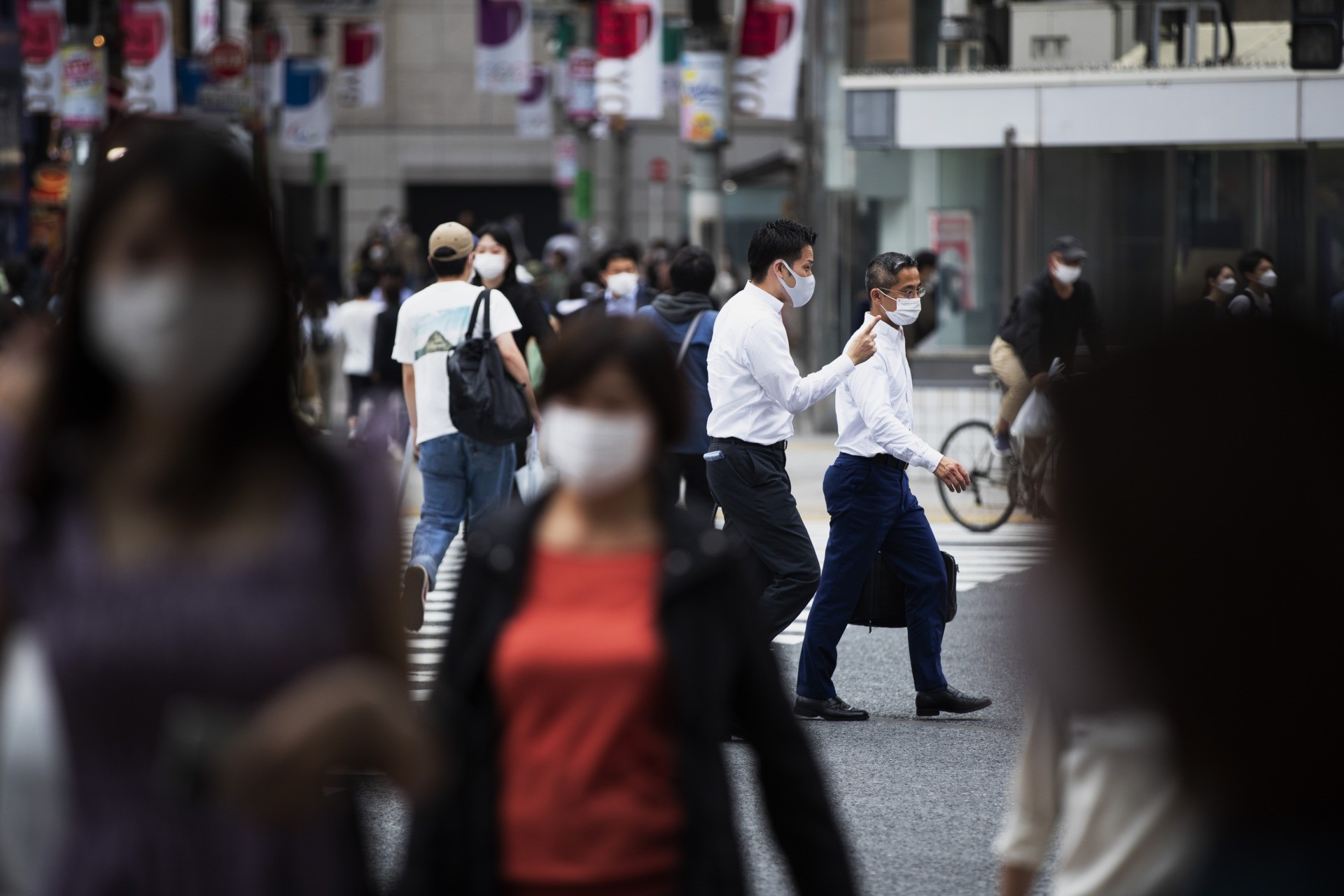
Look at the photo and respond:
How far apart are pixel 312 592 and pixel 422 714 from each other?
0.28 meters

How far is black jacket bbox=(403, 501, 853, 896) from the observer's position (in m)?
2.95

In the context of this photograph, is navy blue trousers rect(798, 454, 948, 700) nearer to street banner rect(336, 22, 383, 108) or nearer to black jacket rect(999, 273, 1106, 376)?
black jacket rect(999, 273, 1106, 376)

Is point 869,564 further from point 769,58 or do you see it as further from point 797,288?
point 769,58

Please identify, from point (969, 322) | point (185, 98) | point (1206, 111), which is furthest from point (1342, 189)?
point (185, 98)

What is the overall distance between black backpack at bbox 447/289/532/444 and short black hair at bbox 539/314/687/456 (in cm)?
581

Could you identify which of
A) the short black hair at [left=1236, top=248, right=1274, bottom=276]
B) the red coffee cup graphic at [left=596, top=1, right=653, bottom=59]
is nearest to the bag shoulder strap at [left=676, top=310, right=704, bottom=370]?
the short black hair at [left=1236, top=248, right=1274, bottom=276]

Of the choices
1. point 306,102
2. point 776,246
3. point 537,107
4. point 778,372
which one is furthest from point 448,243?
point 537,107

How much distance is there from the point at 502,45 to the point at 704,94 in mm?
15031

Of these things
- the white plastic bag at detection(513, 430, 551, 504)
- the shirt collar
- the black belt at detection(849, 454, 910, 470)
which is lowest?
the white plastic bag at detection(513, 430, 551, 504)

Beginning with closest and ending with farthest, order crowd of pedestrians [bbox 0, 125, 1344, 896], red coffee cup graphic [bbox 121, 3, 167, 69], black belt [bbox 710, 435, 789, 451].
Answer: crowd of pedestrians [bbox 0, 125, 1344, 896]
black belt [bbox 710, 435, 789, 451]
red coffee cup graphic [bbox 121, 3, 167, 69]

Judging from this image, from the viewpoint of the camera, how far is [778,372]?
25.4 ft

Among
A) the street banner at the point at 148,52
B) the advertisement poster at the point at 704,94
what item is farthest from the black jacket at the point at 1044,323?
the street banner at the point at 148,52

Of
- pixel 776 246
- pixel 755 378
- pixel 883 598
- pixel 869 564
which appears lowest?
pixel 883 598

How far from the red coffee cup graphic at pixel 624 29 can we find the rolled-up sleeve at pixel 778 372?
1522 centimetres
